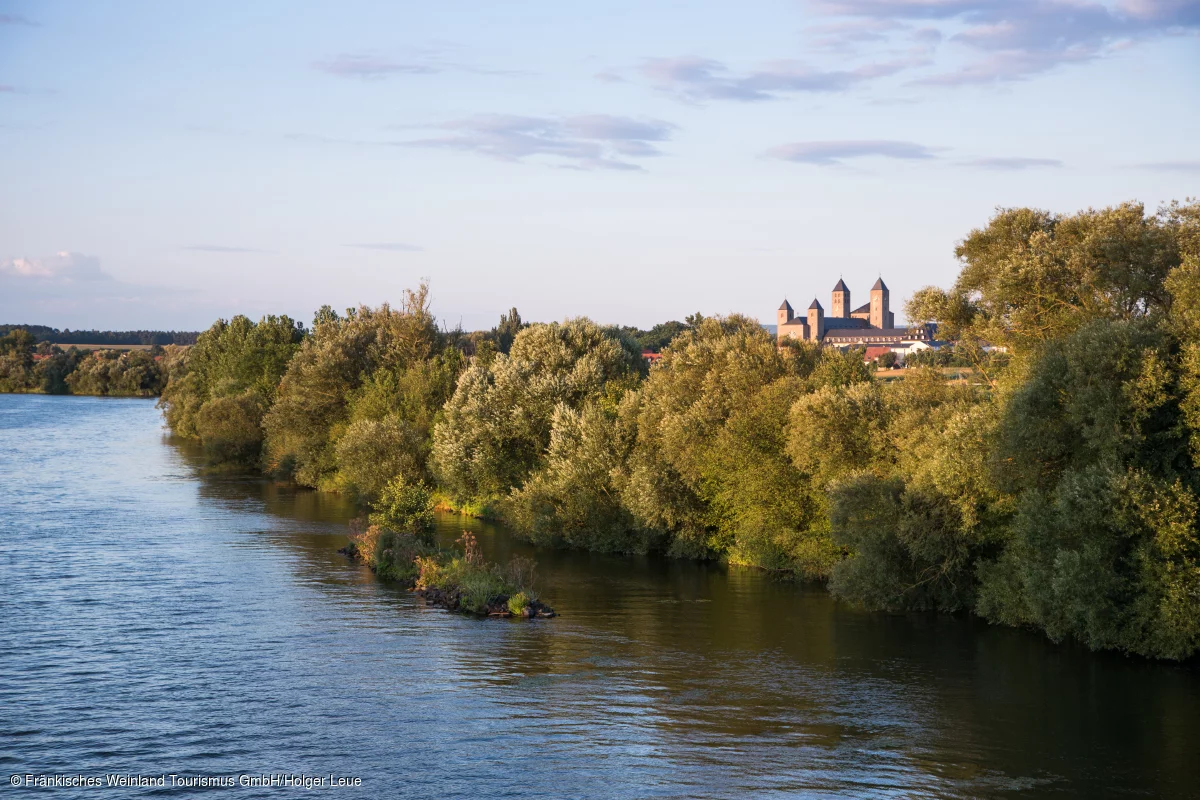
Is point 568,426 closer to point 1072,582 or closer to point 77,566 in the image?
point 77,566

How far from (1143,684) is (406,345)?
6121 centimetres

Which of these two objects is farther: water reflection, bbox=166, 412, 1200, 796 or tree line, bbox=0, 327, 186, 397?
tree line, bbox=0, 327, 186, 397

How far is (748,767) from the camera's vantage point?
2272 centimetres

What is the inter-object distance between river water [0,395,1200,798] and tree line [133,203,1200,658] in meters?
2.34

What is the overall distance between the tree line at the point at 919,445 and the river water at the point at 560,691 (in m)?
2.34

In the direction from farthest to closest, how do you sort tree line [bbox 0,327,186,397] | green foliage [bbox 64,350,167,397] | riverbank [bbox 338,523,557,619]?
tree line [bbox 0,327,186,397] → green foliage [bbox 64,350,167,397] → riverbank [bbox 338,523,557,619]

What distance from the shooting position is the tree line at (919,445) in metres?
29.5

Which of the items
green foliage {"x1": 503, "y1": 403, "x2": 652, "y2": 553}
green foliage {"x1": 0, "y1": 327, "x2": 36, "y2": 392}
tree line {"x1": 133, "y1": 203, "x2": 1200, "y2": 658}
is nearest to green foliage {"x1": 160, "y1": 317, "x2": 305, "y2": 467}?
tree line {"x1": 133, "y1": 203, "x2": 1200, "y2": 658}

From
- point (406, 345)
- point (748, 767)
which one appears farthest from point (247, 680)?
point (406, 345)

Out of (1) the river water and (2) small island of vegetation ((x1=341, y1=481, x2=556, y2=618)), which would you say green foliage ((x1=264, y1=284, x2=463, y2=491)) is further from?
(1) the river water

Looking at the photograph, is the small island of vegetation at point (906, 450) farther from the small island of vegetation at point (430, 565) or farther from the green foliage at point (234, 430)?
the green foliage at point (234, 430)

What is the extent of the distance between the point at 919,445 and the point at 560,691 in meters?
17.2

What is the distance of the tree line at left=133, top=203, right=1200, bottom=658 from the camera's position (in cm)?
2955

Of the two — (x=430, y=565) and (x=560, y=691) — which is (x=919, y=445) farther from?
(x=430, y=565)
